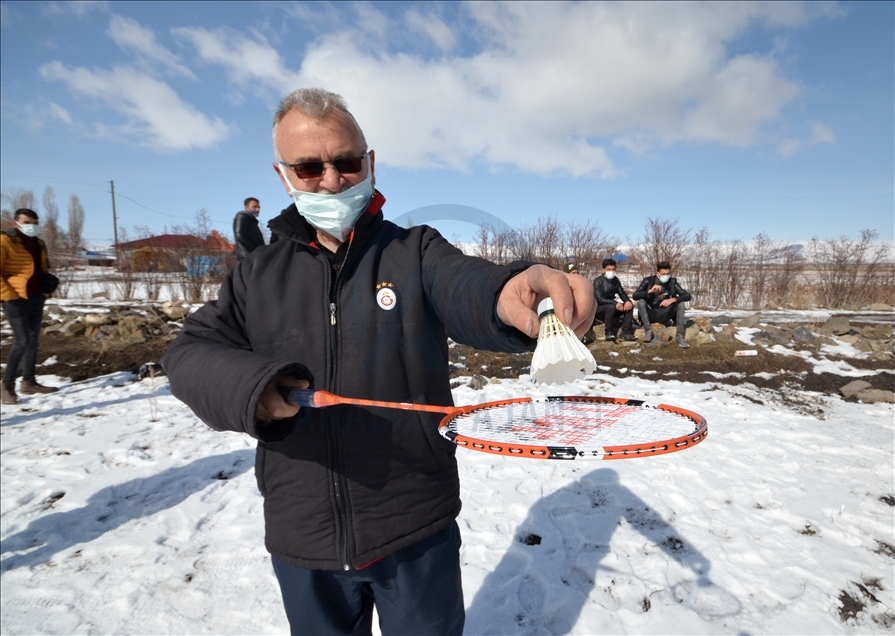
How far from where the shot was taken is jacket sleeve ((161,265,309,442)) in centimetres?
120

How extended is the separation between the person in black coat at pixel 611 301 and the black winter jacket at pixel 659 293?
1.12 feet

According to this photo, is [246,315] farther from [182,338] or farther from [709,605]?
[709,605]

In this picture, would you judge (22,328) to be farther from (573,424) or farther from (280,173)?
(573,424)

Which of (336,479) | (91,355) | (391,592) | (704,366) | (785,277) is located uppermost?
(785,277)

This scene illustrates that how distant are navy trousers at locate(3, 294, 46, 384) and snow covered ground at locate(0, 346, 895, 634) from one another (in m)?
1.14

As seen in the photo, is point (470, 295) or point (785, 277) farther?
point (785, 277)

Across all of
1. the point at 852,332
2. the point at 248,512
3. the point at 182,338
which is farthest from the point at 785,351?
the point at 182,338

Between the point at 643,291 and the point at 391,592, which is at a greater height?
the point at 643,291

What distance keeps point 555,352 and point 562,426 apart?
2.23 feet

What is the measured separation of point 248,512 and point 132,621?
1065 mm

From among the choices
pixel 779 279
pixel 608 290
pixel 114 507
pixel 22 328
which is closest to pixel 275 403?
pixel 114 507

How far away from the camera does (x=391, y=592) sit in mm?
1617

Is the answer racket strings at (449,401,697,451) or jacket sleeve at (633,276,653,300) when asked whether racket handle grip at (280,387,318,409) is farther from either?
jacket sleeve at (633,276,653,300)

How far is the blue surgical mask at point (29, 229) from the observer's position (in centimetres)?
583
